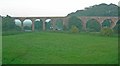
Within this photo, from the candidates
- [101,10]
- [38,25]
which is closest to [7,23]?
[38,25]

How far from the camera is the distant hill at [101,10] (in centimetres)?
6888

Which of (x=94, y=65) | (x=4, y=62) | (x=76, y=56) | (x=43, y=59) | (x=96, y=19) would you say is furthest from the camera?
(x=96, y=19)

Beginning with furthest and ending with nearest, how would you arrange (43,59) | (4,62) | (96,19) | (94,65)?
(96,19) < (43,59) < (4,62) < (94,65)

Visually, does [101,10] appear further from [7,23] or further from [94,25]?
[7,23]

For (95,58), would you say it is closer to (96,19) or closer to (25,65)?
(25,65)

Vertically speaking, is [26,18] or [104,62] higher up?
[26,18]

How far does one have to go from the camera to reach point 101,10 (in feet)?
236

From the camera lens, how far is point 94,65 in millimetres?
12164

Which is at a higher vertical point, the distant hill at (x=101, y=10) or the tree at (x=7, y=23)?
the distant hill at (x=101, y=10)

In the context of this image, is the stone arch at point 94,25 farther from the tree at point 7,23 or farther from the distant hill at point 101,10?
the tree at point 7,23

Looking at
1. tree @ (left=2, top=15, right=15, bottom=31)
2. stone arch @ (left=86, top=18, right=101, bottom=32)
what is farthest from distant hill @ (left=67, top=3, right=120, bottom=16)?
tree @ (left=2, top=15, right=15, bottom=31)

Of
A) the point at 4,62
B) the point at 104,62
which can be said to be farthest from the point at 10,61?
the point at 104,62

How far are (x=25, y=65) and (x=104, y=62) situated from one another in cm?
375

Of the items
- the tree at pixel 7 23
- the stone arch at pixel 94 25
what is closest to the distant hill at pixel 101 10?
the stone arch at pixel 94 25
